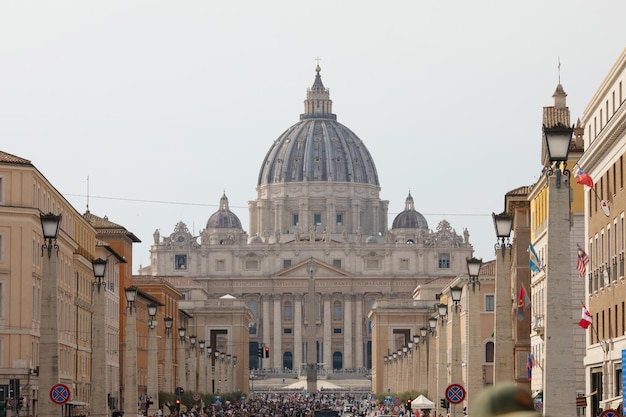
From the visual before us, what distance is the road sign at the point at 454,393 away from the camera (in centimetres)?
4229

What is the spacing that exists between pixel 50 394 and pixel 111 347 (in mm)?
53620

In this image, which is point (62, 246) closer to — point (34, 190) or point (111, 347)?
point (34, 190)

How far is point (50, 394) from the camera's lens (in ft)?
127

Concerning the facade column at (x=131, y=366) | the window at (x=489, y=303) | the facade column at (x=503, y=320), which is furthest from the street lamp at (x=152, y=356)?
the window at (x=489, y=303)

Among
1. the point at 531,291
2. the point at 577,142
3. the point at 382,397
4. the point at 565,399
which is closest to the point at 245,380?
the point at 382,397

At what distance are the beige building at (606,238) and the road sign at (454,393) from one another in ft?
11.3

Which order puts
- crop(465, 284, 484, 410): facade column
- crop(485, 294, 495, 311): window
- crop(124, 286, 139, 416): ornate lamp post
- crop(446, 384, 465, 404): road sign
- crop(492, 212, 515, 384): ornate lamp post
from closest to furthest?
crop(492, 212, 515, 384): ornate lamp post < crop(446, 384, 465, 404): road sign < crop(465, 284, 484, 410): facade column < crop(124, 286, 139, 416): ornate lamp post < crop(485, 294, 495, 311): window

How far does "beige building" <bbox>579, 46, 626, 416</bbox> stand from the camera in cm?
4197

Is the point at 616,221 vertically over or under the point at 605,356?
over

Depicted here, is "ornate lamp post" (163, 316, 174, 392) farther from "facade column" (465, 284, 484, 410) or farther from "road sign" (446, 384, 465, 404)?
"road sign" (446, 384, 465, 404)

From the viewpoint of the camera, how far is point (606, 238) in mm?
45000

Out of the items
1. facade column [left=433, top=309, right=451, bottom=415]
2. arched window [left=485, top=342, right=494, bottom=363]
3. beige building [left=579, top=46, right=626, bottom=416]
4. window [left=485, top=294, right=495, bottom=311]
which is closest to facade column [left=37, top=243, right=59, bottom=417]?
beige building [left=579, top=46, right=626, bottom=416]

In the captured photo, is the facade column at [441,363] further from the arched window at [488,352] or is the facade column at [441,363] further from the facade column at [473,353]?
the arched window at [488,352]

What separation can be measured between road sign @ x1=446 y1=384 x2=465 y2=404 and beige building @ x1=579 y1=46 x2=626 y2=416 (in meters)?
3.44
